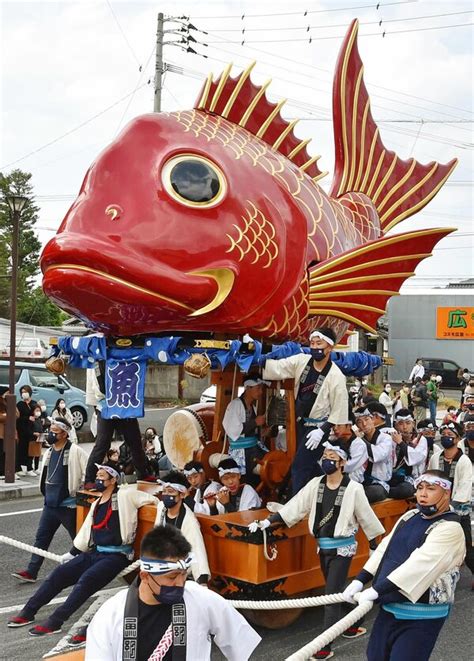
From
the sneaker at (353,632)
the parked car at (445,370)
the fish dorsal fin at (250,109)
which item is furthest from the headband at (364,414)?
the parked car at (445,370)

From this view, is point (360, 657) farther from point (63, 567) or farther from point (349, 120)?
point (349, 120)

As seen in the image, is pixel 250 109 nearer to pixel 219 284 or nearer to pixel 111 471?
pixel 219 284

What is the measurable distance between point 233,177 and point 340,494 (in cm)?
250

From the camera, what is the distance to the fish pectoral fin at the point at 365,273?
264 inches

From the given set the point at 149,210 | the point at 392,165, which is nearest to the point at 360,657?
the point at 149,210

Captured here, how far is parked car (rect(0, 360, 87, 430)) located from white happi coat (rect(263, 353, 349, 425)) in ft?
35.8

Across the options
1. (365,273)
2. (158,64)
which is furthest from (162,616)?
(158,64)

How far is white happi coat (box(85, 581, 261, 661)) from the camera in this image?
304 centimetres

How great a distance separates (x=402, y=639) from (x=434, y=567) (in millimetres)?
420

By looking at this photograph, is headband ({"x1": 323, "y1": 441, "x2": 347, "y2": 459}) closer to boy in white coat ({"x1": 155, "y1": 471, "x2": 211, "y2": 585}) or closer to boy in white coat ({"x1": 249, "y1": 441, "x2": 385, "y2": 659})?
boy in white coat ({"x1": 249, "y1": 441, "x2": 385, "y2": 659})

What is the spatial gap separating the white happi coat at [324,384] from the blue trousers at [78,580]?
183 centimetres

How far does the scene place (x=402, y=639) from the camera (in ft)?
13.8

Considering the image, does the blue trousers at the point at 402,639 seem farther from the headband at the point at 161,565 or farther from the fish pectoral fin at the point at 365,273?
the fish pectoral fin at the point at 365,273

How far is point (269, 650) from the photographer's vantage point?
5629mm
